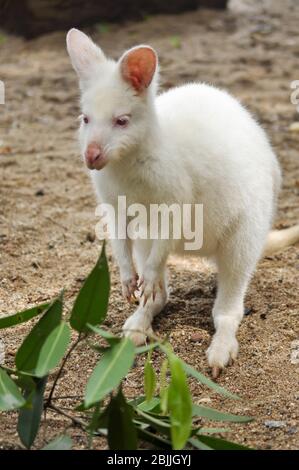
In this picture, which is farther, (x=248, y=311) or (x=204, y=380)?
(x=248, y=311)

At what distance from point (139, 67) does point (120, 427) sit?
44.2 inches

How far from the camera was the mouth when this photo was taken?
2.43 m

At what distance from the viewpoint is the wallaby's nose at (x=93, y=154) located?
7.94ft

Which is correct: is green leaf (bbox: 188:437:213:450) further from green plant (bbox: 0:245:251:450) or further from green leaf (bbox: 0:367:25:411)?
green leaf (bbox: 0:367:25:411)

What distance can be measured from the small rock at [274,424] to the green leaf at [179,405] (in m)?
0.57

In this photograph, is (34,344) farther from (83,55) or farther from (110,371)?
(83,55)

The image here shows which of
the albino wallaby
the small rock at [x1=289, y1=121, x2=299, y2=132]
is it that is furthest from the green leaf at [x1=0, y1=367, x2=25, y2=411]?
the small rock at [x1=289, y1=121, x2=299, y2=132]

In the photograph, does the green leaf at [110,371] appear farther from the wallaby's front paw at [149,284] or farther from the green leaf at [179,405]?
the wallaby's front paw at [149,284]

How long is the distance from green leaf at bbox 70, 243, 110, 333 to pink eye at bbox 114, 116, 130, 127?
616mm

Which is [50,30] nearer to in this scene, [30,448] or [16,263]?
[16,263]

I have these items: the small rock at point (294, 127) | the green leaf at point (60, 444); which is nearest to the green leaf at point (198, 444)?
the green leaf at point (60, 444)

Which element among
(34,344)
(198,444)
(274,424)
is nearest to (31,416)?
(34,344)
